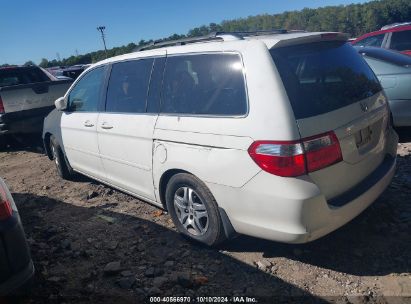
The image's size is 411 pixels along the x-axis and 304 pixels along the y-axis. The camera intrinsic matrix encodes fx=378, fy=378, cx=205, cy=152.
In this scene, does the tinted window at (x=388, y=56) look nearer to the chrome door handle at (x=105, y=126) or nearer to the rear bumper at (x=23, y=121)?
the chrome door handle at (x=105, y=126)

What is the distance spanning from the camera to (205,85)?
10.7 ft

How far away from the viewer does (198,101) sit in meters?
3.28

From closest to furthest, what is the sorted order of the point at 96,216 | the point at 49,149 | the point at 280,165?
the point at 280,165 → the point at 96,216 → the point at 49,149

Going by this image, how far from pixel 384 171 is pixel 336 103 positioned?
0.88m

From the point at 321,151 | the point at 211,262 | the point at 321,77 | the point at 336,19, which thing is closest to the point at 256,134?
the point at 321,151

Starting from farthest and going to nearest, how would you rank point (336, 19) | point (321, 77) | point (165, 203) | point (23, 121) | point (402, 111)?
1. point (336, 19)
2. point (23, 121)
3. point (402, 111)
4. point (165, 203)
5. point (321, 77)

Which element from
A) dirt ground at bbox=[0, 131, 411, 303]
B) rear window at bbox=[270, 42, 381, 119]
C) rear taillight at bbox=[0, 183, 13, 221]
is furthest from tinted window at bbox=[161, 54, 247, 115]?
rear taillight at bbox=[0, 183, 13, 221]

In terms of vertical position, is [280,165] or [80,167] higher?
[280,165]

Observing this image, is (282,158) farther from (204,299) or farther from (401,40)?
(401,40)

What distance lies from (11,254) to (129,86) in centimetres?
220

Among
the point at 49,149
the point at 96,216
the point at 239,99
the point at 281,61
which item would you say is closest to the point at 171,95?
the point at 239,99

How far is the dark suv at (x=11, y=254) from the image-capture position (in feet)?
7.92

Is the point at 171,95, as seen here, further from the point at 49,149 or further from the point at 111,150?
the point at 49,149

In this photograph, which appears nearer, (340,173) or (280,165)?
(280,165)
